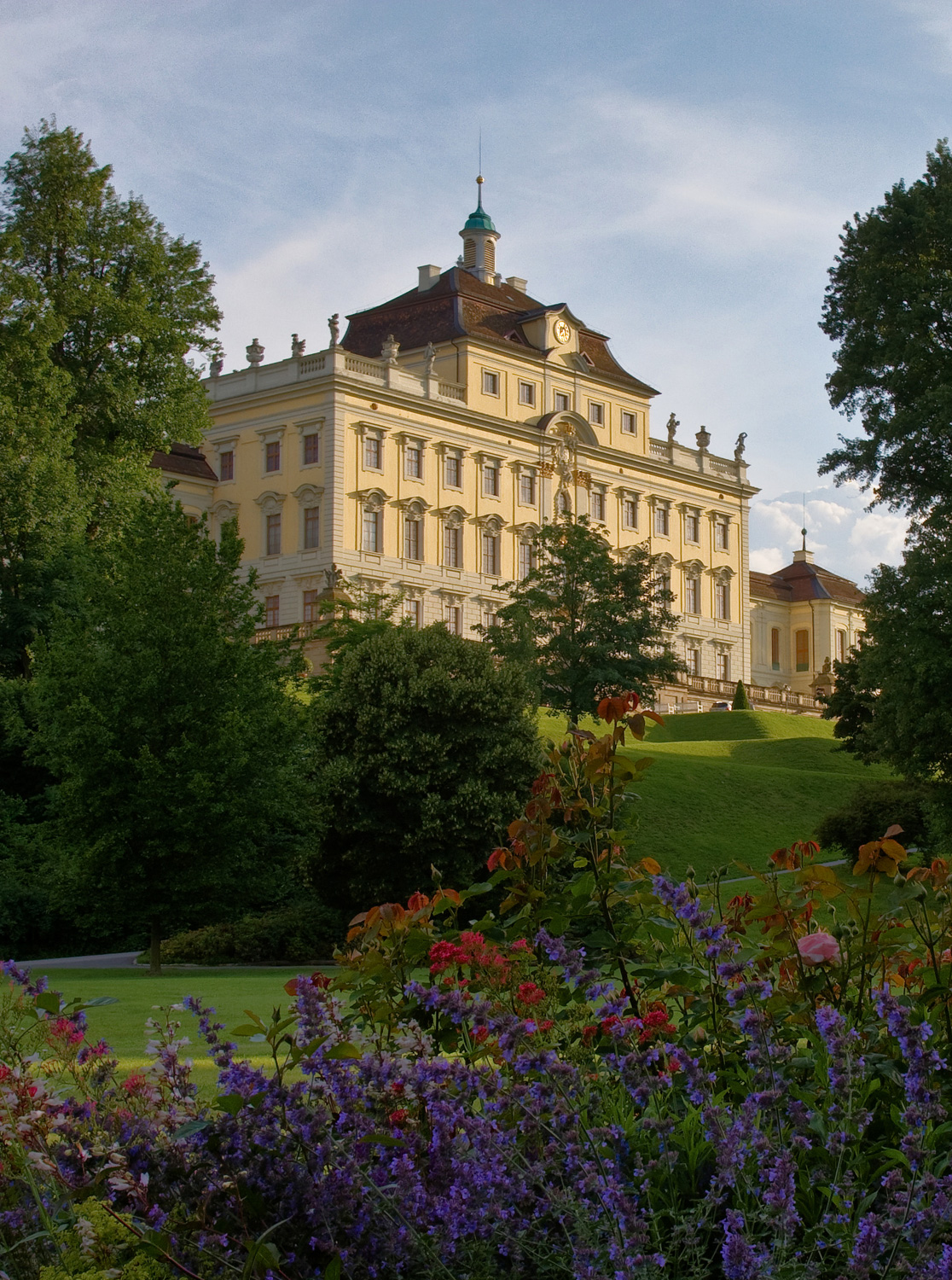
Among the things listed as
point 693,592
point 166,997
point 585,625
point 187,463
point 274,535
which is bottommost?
point 166,997

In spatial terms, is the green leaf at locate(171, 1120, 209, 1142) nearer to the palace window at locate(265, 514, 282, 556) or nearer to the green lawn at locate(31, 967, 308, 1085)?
the green lawn at locate(31, 967, 308, 1085)

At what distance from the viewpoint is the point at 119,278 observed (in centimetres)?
3847

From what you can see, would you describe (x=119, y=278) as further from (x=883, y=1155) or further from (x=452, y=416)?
(x=883, y=1155)

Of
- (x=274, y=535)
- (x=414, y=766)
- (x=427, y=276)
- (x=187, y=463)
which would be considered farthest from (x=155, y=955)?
(x=427, y=276)

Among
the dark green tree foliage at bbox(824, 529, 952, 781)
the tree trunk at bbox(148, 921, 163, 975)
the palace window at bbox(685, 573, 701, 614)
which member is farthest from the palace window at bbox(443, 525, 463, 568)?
the tree trunk at bbox(148, 921, 163, 975)

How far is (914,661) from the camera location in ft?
88.6

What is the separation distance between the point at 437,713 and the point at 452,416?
154 feet

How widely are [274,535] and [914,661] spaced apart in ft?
144

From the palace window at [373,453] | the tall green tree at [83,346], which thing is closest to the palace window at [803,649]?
the palace window at [373,453]

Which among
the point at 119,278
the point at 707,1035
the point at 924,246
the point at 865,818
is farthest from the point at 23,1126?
the point at 119,278

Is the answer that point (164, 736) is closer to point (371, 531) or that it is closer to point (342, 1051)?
point (342, 1051)

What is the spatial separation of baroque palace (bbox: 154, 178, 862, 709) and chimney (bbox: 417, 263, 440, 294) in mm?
84

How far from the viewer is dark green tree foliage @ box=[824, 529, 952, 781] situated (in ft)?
88.1

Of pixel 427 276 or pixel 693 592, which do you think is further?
pixel 693 592
